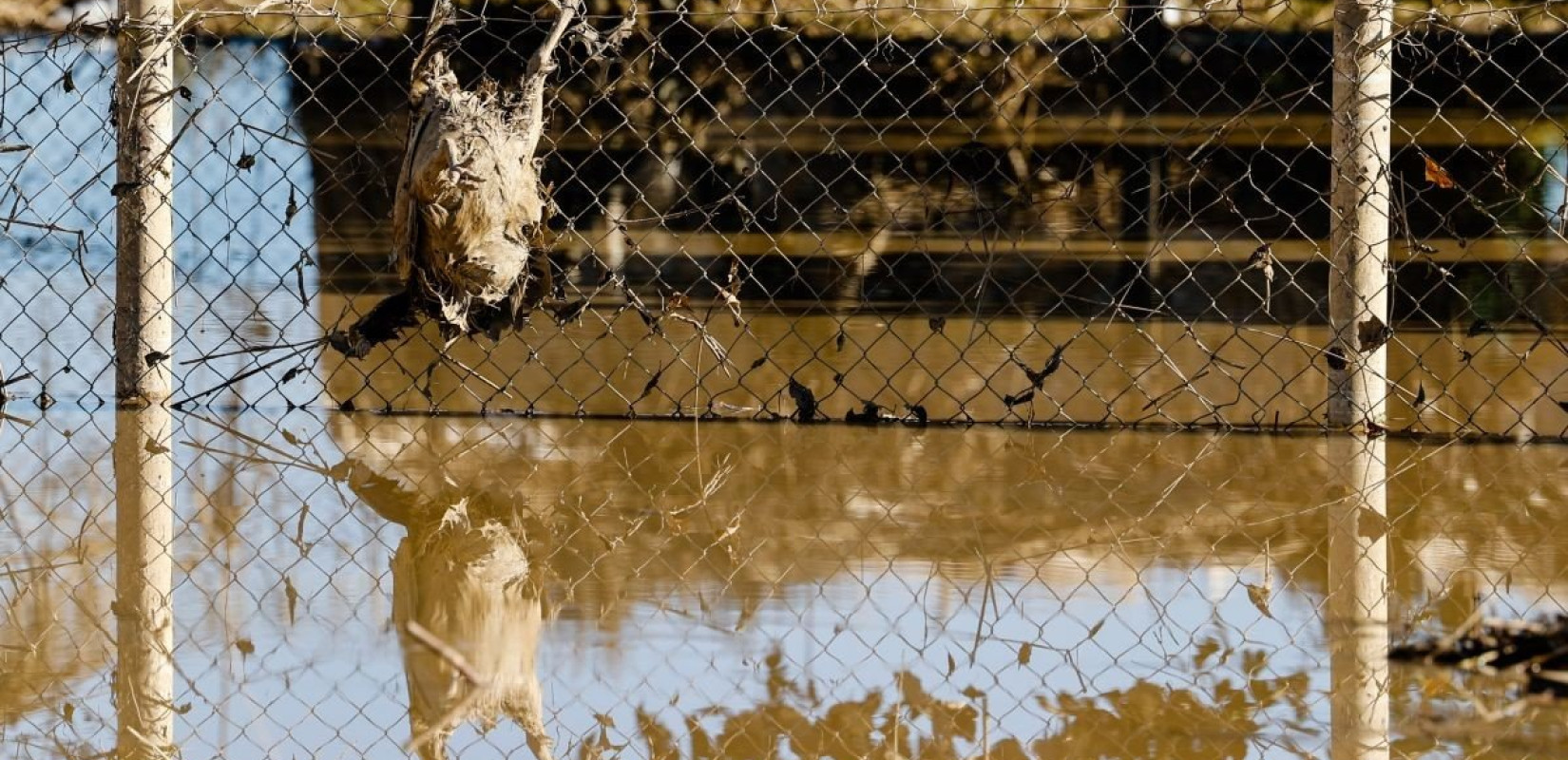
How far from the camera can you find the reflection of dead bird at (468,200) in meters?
4.32

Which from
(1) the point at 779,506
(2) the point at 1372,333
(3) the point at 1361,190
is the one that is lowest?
(1) the point at 779,506

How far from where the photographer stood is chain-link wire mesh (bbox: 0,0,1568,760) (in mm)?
2746

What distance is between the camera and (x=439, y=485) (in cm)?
405

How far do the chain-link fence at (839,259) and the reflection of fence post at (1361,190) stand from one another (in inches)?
1.1

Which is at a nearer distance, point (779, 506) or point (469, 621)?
point (469, 621)

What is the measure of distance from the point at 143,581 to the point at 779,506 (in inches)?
48.6

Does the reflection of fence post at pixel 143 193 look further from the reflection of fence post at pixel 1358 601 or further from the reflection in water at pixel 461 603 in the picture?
the reflection of fence post at pixel 1358 601

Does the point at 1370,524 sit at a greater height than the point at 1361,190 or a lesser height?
lesser

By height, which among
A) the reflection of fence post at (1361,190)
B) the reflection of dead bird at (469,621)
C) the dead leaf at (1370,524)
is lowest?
the reflection of dead bird at (469,621)

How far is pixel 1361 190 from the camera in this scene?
14.2 ft

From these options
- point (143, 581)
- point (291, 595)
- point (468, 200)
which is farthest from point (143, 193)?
point (291, 595)

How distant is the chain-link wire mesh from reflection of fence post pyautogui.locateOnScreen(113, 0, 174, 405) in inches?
3.0

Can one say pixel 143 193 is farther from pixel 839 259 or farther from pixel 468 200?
pixel 839 259

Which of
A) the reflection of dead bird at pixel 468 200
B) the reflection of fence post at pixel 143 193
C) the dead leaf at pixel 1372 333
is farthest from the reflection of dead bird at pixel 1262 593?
the reflection of fence post at pixel 143 193
